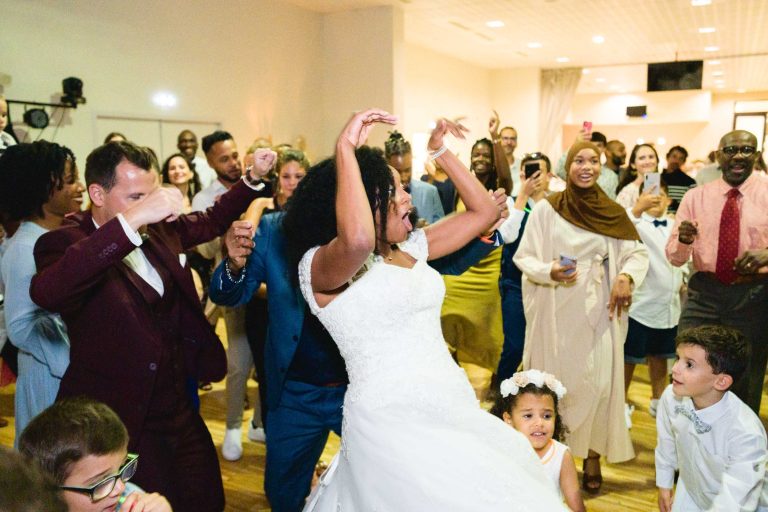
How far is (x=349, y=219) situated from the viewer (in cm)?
151

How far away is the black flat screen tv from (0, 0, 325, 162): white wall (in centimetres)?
693

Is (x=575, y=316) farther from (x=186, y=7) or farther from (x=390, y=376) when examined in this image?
(x=186, y=7)

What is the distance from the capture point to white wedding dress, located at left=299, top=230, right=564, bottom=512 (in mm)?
1471

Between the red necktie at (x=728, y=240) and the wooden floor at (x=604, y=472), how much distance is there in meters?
1.15

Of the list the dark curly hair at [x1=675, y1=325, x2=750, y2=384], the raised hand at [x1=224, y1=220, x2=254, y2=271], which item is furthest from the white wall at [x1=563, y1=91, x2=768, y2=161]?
the raised hand at [x1=224, y1=220, x2=254, y2=271]

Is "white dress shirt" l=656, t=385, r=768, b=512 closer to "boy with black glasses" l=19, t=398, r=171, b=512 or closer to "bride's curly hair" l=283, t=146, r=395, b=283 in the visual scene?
"bride's curly hair" l=283, t=146, r=395, b=283

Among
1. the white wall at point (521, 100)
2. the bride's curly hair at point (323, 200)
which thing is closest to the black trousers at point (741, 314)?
the bride's curly hair at point (323, 200)

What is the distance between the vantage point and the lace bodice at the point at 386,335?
1.67m

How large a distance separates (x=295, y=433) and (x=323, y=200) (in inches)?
39.0

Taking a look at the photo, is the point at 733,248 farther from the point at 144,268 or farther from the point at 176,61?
the point at 176,61

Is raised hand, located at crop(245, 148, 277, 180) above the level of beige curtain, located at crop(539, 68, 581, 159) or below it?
below

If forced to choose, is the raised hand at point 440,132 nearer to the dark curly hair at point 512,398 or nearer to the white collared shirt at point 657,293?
the dark curly hair at point 512,398

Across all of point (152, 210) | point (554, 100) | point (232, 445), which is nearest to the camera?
point (152, 210)

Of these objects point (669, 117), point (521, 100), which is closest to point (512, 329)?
point (521, 100)
